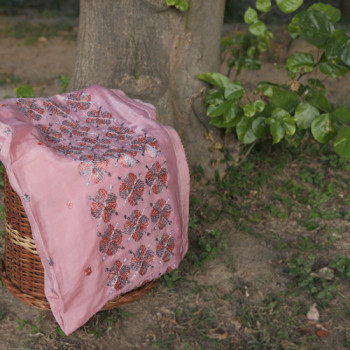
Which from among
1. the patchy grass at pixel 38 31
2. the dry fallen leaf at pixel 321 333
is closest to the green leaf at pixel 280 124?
the dry fallen leaf at pixel 321 333

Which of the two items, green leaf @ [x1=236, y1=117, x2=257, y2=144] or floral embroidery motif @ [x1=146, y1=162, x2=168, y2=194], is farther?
green leaf @ [x1=236, y1=117, x2=257, y2=144]

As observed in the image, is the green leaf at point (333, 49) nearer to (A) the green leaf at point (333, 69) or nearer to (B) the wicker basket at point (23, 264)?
(A) the green leaf at point (333, 69)

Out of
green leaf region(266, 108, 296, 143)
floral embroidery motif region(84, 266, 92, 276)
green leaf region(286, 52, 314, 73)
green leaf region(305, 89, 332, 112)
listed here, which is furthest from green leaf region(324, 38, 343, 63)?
floral embroidery motif region(84, 266, 92, 276)

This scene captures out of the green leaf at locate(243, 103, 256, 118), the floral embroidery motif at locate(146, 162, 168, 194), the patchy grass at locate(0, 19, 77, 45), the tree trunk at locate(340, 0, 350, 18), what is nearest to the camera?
the floral embroidery motif at locate(146, 162, 168, 194)

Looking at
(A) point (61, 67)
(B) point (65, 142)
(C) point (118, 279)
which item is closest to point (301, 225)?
(C) point (118, 279)

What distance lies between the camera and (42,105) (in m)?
2.32

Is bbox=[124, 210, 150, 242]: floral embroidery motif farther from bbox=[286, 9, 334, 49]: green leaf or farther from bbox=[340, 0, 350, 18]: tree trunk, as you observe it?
bbox=[340, 0, 350, 18]: tree trunk

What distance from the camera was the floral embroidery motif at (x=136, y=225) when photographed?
217 cm

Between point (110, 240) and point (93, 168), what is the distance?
304 mm

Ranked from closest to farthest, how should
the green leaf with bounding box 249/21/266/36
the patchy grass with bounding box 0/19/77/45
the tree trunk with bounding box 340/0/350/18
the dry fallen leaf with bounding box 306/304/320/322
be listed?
the dry fallen leaf with bounding box 306/304/320/322 → the green leaf with bounding box 249/21/266/36 → the patchy grass with bounding box 0/19/77/45 → the tree trunk with bounding box 340/0/350/18

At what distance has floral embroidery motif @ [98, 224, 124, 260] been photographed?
82.4 inches

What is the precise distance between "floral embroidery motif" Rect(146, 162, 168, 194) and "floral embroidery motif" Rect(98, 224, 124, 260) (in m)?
0.25

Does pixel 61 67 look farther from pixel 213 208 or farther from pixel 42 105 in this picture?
A: pixel 42 105

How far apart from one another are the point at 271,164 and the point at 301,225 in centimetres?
67
